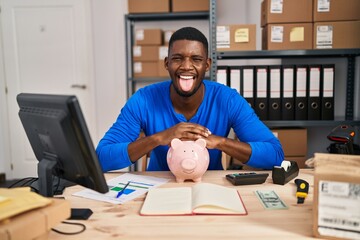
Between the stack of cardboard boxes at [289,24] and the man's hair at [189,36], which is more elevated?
the stack of cardboard boxes at [289,24]

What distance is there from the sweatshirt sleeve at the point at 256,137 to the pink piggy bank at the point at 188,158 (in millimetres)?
311

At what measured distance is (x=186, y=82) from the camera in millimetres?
1410

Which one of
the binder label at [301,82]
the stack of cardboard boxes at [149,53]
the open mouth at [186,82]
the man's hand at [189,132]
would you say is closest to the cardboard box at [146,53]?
the stack of cardboard boxes at [149,53]

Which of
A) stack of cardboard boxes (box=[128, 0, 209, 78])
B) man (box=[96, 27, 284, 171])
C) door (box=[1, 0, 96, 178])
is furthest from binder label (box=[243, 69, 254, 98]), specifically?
door (box=[1, 0, 96, 178])

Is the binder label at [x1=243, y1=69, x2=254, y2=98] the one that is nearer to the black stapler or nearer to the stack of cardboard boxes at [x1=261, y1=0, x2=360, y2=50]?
the stack of cardboard boxes at [x1=261, y1=0, x2=360, y2=50]

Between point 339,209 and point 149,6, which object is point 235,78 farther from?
point 339,209

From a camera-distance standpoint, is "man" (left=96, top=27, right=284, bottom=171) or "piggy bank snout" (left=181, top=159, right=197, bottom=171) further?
"man" (left=96, top=27, right=284, bottom=171)

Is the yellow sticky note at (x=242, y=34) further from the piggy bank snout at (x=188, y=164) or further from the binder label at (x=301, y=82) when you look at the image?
the piggy bank snout at (x=188, y=164)

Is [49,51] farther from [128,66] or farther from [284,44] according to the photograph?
[284,44]

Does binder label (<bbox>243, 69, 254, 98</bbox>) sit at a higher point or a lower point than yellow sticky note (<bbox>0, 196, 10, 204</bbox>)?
higher

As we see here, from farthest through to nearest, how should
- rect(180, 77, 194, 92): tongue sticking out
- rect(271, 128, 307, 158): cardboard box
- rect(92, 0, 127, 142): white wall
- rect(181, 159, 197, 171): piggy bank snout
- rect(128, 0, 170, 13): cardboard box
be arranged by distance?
rect(92, 0, 127, 142): white wall < rect(128, 0, 170, 13): cardboard box < rect(271, 128, 307, 158): cardboard box < rect(180, 77, 194, 92): tongue sticking out < rect(181, 159, 197, 171): piggy bank snout

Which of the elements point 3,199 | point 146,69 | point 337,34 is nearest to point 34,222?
point 3,199

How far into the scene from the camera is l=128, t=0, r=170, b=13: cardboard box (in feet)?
9.40

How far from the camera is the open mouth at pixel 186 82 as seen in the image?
4.63ft
